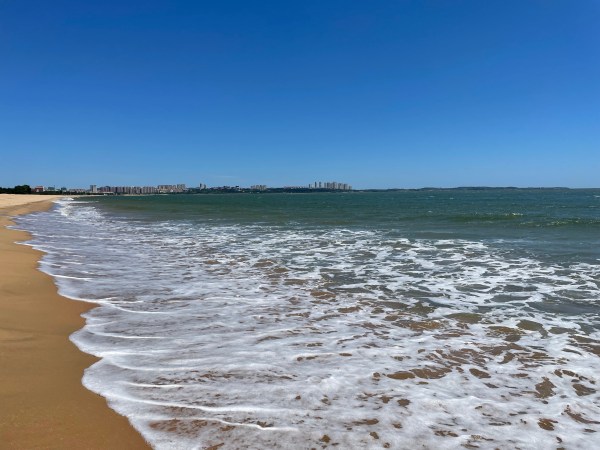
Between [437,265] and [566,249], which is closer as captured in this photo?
[437,265]

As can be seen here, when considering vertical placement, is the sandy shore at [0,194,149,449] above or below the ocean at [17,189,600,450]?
above

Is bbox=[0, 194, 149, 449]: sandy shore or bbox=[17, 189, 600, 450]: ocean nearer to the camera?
bbox=[0, 194, 149, 449]: sandy shore

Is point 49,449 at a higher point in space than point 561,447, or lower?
higher

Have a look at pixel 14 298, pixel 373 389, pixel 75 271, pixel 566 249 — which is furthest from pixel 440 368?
pixel 566 249

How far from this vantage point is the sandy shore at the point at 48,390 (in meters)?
2.88

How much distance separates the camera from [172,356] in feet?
14.8

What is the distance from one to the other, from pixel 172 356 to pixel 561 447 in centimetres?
353

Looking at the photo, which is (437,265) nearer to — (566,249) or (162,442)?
(566,249)

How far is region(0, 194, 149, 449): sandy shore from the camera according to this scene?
9.45ft

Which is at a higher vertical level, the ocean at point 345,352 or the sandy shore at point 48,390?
the sandy shore at point 48,390

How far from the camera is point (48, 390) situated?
353cm

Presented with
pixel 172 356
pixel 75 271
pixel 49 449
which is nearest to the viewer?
pixel 49 449

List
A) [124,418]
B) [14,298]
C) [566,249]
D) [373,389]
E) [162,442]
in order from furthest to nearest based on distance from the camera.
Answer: [566,249] < [14,298] < [373,389] < [124,418] < [162,442]

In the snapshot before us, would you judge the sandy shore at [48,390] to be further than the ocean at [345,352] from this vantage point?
No
